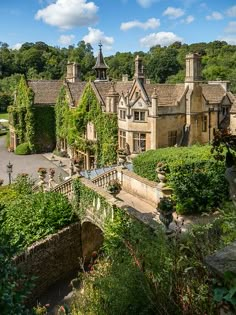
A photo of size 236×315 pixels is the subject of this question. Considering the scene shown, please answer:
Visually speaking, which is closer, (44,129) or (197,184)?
(197,184)

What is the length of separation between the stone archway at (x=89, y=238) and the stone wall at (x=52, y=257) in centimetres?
20

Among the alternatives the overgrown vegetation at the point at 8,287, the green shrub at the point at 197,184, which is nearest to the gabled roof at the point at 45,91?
the green shrub at the point at 197,184

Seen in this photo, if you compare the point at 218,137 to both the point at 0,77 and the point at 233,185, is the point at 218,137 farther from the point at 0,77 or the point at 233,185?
the point at 0,77

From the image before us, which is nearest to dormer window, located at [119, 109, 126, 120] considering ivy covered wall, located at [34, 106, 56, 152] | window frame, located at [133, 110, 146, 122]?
window frame, located at [133, 110, 146, 122]

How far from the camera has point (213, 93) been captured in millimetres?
35000

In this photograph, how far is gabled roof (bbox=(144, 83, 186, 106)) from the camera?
29844mm

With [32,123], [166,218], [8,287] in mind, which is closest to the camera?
[8,287]

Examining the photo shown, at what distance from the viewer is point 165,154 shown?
1798 cm

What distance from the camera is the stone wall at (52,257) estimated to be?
14.6 meters

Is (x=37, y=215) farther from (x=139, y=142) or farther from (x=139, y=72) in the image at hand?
(x=139, y=72)

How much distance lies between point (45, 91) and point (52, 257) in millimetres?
32728

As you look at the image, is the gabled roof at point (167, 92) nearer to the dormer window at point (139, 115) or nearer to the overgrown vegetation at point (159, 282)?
the dormer window at point (139, 115)

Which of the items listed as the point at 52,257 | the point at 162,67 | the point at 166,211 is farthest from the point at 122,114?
the point at 162,67

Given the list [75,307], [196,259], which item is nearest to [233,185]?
[196,259]
